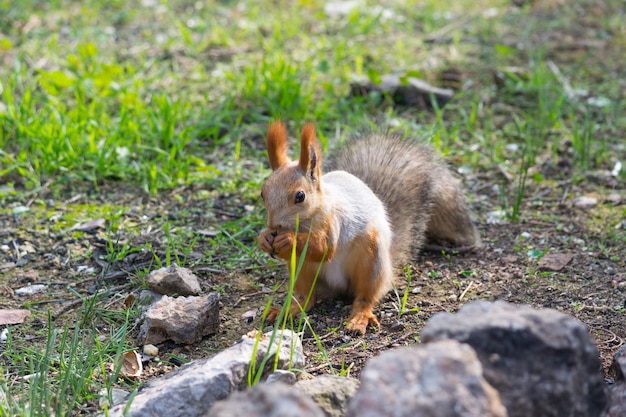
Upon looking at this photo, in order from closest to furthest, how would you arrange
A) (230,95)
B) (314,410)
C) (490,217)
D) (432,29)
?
(314,410) → (490,217) → (230,95) → (432,29)

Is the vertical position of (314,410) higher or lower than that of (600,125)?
higher

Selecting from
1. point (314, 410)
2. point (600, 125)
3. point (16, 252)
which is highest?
point (314, 410)

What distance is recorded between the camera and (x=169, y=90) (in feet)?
→ 13.3

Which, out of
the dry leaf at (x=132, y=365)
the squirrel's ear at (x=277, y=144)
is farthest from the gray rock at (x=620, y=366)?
the dry leaf at (x=132, y=365)

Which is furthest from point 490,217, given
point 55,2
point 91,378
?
point 55,2

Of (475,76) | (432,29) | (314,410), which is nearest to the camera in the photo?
(314,410)

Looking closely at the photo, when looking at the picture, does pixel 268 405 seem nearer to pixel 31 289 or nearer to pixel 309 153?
pixel 309 153

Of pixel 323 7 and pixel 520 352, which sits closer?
pixel 520 352

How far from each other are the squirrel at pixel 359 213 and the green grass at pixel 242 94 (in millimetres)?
340

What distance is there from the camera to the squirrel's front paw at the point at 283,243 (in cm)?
227

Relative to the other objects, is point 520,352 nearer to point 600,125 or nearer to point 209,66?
point 600,125

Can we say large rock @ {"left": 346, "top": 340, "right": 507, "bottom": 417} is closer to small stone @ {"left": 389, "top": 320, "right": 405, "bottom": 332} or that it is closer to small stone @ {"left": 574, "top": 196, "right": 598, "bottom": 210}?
small stone @ {"left": 389, "top": 320, "right": 405, "bottom": 332}

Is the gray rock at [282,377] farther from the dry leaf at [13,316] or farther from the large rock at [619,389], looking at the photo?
the dry leaf at [13,316]

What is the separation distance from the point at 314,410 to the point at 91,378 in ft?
2.92
